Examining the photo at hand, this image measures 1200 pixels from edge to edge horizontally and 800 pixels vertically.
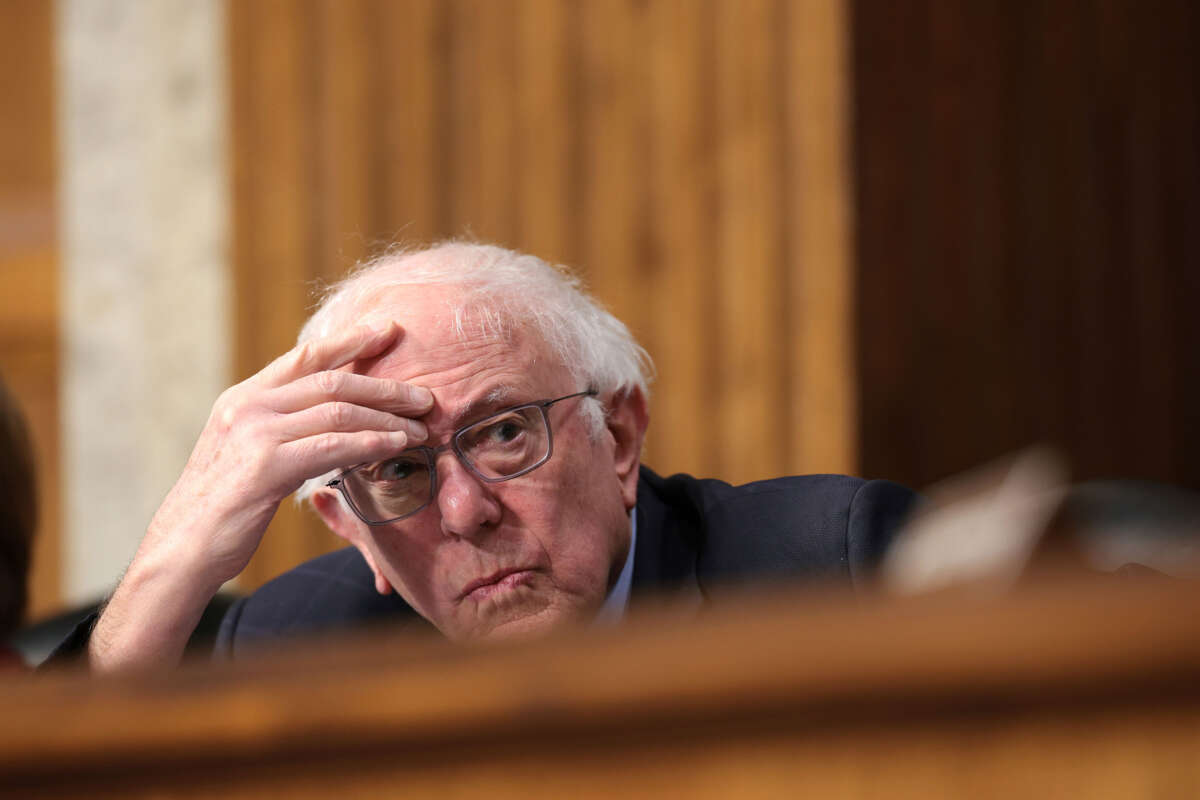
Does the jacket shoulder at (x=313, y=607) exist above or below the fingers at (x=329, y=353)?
below

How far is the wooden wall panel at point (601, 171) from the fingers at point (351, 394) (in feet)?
4.67

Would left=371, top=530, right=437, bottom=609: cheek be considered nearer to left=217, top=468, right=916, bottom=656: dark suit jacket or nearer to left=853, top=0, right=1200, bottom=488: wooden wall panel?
left=217, top=468, right=916, bottom=656: dark suit jacket

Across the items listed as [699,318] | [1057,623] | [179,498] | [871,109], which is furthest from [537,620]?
[871,109]

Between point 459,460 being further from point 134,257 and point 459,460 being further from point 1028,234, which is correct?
point 134,257

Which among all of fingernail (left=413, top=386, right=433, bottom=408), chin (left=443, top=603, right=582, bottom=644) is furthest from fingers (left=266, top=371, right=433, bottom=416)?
chin (left=443, top=603, right=582, bottom=644)

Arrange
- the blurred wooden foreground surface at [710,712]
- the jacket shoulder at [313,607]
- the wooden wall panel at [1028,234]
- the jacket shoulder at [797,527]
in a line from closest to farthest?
1. the blurred wooden foreground surface at [710,712]
2. the jacket shoulder at [797,527]
3. the jacket shoulder at [313,607]
4. the wooden wall panel at [1028,234]

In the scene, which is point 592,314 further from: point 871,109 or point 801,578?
point 871,109

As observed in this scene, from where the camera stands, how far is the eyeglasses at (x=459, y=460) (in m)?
1.37

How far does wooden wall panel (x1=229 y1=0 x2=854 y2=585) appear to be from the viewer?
8.73 feet

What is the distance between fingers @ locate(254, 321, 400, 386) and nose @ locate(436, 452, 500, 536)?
0.15 m

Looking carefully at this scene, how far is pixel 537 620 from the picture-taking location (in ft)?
4.46

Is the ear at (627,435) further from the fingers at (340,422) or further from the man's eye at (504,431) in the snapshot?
the fingers at (340,422)

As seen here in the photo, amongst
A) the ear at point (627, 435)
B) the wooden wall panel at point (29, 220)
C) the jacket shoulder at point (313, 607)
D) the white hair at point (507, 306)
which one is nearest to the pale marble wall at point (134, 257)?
the wooden wall panel at point (29, 220)

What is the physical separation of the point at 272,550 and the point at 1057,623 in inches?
115
